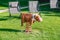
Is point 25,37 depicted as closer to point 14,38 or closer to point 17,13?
point 14,38

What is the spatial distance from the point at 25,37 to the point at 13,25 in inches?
105

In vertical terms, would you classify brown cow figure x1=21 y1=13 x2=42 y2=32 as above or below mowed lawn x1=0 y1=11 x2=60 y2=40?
above

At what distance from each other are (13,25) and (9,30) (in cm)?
128

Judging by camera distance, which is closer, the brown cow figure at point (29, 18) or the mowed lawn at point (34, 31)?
the mowed lawn at point (34, 31)

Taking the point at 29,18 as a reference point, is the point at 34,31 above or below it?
below

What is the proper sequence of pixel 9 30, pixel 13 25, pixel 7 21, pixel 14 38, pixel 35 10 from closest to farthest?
pixel 14 38
pixel 9 30
pixel 13 25
pixel 7 21
pixel 35 10

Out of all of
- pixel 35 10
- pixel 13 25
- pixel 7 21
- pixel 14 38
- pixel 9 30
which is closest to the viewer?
pixel 14 38

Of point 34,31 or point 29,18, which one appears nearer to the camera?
point 29,18

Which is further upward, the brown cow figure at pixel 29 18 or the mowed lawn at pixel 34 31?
the brown cow figure at pixel 29 18

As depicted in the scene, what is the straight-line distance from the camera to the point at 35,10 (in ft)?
52.5

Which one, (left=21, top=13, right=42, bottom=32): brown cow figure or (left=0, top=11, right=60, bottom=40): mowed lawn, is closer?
(left=0, top=11, right=60, bottom=40): mowed lawn

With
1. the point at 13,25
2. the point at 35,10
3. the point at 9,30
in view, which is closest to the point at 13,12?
the point at 35,10

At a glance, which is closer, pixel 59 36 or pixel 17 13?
pixel 59 36

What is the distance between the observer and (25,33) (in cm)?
1141
